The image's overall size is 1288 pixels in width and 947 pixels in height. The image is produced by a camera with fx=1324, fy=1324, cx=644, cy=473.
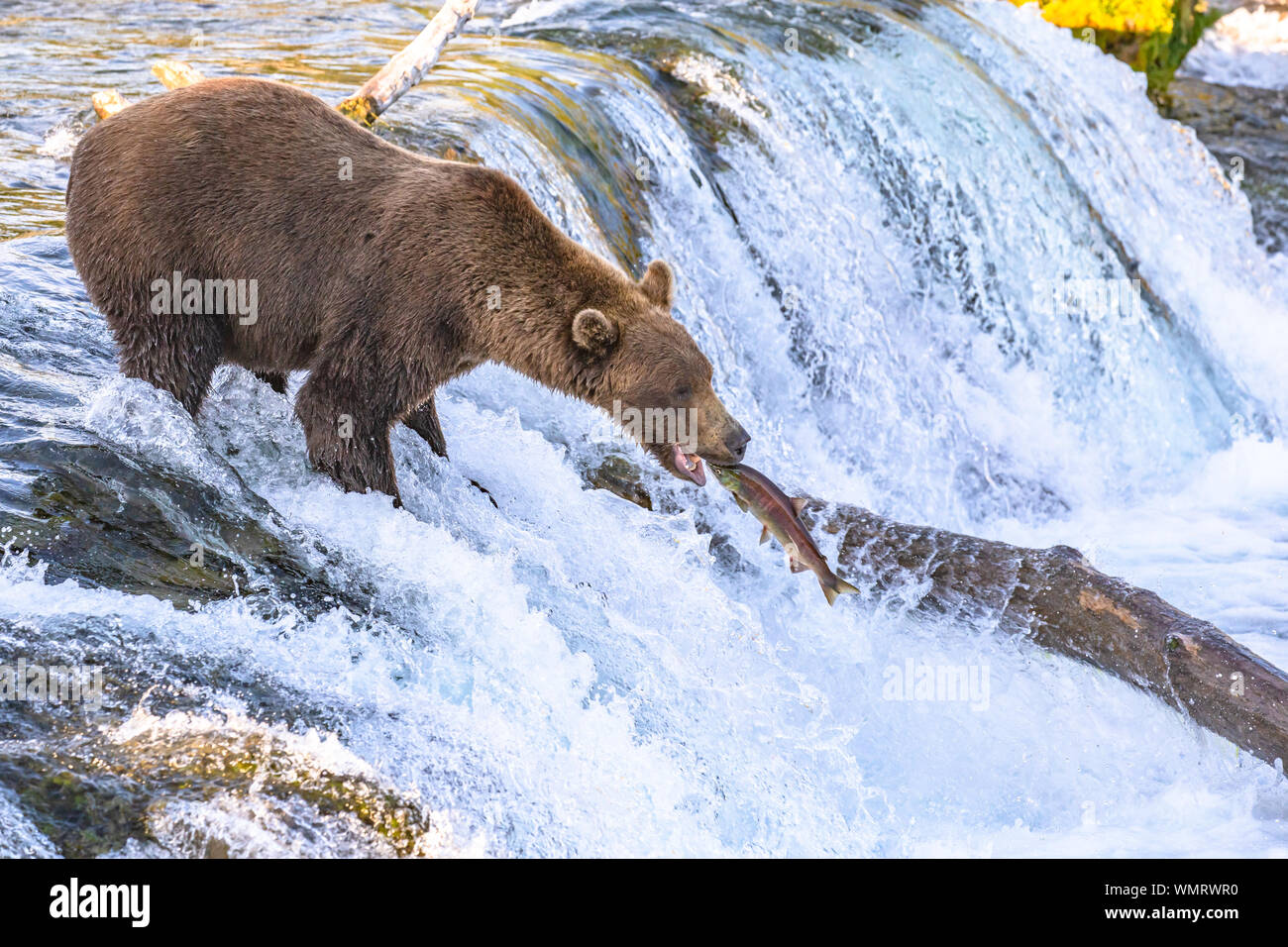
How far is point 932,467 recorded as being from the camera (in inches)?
357

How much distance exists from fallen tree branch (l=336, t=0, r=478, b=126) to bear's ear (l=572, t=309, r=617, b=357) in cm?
268

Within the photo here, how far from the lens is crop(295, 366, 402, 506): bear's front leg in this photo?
5035 mm

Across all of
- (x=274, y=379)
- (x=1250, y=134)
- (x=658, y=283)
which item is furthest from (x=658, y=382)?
(x=1250, y=134)

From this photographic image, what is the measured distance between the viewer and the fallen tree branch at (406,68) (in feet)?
23.5

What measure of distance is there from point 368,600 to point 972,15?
424 inches

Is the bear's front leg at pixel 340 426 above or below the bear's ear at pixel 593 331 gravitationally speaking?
below

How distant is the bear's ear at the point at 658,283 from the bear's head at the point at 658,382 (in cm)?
13

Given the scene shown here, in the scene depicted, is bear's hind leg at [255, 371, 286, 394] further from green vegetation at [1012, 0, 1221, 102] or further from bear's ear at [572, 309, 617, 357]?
green vegetation at [1012, 0, 1221, 102]

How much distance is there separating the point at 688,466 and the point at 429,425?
3.90 ft

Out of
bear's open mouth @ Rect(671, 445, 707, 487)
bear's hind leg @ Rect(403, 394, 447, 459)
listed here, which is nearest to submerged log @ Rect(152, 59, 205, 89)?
bear's hind leg @ Rect(403, 394, 447, 459)

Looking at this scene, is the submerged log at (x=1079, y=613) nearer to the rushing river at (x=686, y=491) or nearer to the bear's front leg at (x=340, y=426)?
the rushing river at (x=686, y=491)

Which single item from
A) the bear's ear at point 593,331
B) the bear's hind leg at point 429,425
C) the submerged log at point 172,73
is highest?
the submerged log at point 172,73

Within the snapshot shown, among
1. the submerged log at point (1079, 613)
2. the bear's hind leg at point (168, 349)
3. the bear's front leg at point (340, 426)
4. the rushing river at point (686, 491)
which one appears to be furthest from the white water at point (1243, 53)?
the bear's hind leg at point (168, 349)

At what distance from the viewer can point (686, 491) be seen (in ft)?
21.0
